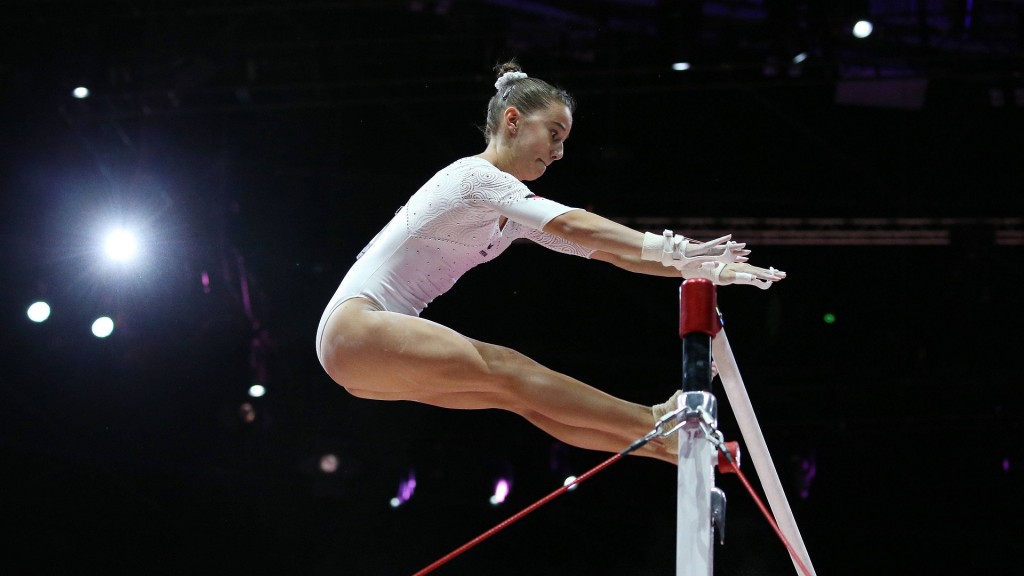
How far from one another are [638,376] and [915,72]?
2.34m

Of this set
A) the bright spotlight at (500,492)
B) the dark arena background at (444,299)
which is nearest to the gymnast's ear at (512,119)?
the dark arena background at (444,299)

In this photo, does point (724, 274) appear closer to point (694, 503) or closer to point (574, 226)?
point (574, 226)

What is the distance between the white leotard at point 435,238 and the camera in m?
2.30

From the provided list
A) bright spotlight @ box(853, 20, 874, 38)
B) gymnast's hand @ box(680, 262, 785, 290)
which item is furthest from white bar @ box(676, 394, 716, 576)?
bright spotlight @ box(853, 20, 874, 38)

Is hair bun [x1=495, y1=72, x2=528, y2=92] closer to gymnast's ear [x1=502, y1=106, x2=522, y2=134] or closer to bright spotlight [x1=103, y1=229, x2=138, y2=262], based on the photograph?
gymnast's ear [x1=502, y1=106, x2=522, y2=134]

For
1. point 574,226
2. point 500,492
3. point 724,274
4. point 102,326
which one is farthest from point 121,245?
point 724,274

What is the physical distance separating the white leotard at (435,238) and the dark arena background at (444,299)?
8.68 feet

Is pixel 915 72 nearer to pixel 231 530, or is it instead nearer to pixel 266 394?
pixel 266 394

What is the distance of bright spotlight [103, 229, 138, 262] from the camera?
5414 millimetres

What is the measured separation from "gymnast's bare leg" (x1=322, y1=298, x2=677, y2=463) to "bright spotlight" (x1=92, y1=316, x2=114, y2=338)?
375 cm

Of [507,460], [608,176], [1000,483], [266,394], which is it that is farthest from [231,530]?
[1000,483]

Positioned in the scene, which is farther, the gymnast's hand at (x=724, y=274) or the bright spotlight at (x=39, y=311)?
the bright spotlight at (x=39, y=311)

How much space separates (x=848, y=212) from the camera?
5.54 meters

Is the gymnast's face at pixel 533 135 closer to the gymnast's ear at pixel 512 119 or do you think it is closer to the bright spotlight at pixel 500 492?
the gymnast's ear at pixel 512 119
